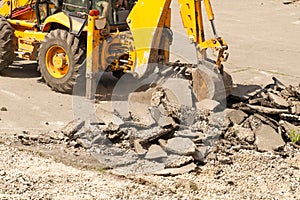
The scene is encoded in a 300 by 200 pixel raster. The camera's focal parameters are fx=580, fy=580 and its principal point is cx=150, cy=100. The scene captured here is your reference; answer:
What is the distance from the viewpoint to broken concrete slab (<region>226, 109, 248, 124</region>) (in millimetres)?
8281

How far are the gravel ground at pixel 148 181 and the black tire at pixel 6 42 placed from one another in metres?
3.62

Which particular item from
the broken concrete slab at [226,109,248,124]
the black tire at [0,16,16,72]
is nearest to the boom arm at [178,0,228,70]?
the broken concrete slab at [226,109,248,124]

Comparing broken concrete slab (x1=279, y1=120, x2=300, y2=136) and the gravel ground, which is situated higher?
broken concrete slab (x1=279, y1=120, x2=300, y2=136)

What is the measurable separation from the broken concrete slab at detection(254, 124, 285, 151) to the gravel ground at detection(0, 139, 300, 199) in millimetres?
260

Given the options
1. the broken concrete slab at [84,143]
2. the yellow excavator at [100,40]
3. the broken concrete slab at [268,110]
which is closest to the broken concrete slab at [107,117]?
the broken concrete slab at [84,143]

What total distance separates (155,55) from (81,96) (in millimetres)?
1425

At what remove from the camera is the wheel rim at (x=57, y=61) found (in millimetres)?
10070

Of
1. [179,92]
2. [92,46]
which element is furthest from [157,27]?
[179,92]

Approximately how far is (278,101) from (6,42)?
509 centimetres

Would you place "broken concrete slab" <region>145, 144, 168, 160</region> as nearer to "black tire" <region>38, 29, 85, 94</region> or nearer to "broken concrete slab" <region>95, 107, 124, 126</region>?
"broken concrete slab" <region>95, 107, 124, 126</region>

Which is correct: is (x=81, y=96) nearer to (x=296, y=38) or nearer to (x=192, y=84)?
(x=192, y=84)

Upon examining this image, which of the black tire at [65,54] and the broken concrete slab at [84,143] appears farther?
the black tire at [65,54]

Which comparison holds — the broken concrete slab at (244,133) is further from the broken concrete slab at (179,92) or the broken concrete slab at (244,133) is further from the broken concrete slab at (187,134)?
the broken concrete slab at (179,92)

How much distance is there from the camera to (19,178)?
21.7 ft
